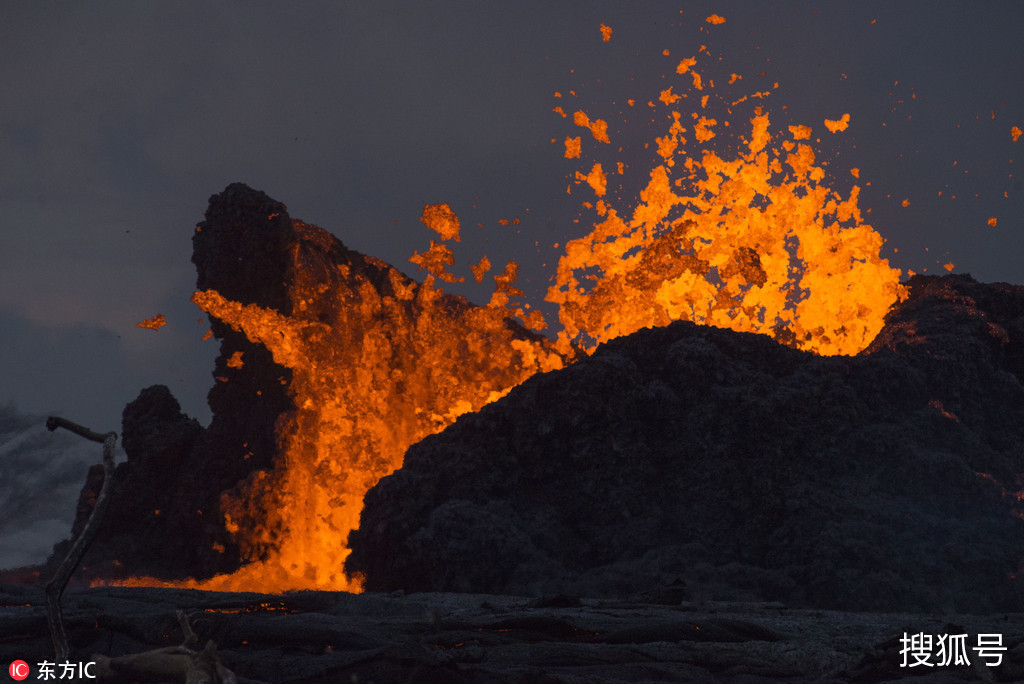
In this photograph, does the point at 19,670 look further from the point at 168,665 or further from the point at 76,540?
the point at 76,540

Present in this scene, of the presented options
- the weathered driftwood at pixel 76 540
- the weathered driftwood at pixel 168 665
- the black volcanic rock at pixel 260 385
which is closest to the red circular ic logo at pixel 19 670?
the weathered driftwood at pixel 168 665

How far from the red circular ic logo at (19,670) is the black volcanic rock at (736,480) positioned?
731 centimetres

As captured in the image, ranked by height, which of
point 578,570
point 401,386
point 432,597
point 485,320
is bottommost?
point 432,597

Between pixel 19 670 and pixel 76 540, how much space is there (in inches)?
75.6

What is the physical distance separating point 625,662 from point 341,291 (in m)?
16.0

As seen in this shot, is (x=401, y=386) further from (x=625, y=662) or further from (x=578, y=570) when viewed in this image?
(x=625, y=662)

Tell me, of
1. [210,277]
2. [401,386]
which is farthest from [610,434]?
[210,277]

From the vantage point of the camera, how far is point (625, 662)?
4.93m

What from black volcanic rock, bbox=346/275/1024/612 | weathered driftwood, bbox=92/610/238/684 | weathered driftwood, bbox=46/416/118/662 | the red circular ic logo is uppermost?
black volcanic rock, bbox=346/275/1024/612

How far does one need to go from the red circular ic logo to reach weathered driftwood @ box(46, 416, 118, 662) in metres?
1.36

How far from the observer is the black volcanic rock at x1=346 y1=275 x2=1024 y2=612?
34.3ft

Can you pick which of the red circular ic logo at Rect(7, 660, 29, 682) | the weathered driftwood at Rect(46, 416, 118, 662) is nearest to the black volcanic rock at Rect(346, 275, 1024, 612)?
the red circular ic logo at Rect(7, 660, 29, 682)

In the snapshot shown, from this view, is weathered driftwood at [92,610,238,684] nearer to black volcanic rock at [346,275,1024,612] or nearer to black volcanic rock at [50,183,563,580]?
black volcanic rock at [346,275,1024,612]

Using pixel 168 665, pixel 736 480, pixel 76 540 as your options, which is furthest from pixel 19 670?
pixel 736 480
